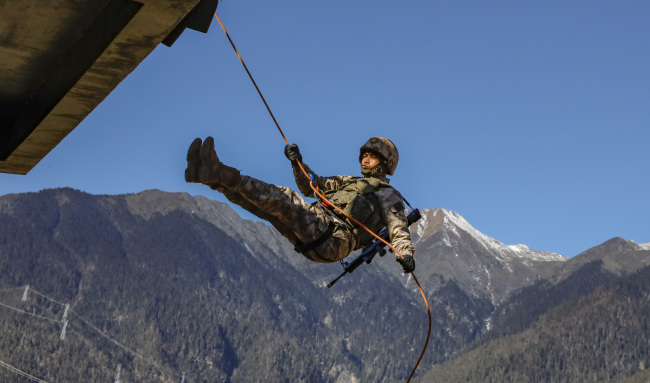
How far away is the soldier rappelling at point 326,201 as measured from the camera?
10.4m

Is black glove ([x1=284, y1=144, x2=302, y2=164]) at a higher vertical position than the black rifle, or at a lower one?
higher

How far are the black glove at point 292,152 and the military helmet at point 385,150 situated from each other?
2.30 meters

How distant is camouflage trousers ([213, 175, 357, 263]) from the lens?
1106 centimetres

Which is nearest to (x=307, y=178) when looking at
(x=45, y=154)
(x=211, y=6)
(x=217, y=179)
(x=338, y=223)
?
(x=338, y=223)

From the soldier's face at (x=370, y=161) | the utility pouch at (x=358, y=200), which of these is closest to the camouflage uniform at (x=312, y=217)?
the utility pouch at (x=358, y=200)

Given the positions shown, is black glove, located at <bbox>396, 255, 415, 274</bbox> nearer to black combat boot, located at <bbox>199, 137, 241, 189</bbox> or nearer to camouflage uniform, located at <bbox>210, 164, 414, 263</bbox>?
camouflage uniform, located at <bbox>210, 164, 414, 263</bbox>

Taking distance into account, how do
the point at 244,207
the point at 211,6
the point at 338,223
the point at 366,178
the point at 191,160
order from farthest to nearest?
the point at 366,178 → the point at 338,223 → the point at 244,207 → the point at 191,160 → the point at 211,6

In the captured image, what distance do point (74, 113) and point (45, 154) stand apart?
1.16 meters

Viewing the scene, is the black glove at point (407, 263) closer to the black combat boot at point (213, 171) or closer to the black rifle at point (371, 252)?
the black rifle at point (371, 252)

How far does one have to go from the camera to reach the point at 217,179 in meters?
10.3

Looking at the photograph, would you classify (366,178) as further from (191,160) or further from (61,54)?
(61,54)

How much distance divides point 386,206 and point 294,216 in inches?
74.7

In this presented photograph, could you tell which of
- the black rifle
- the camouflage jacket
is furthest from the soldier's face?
the black rifle

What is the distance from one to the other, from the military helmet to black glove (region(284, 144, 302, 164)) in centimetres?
230
